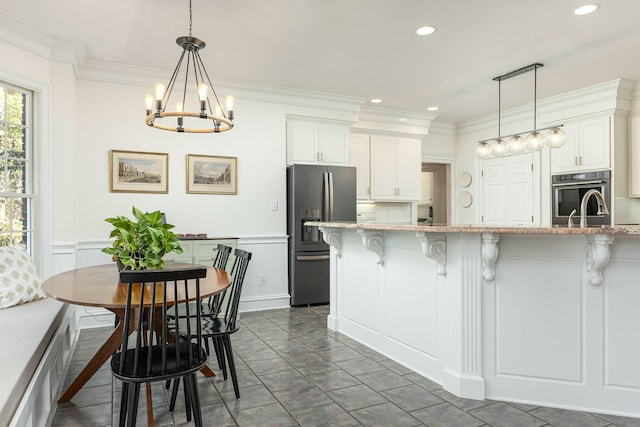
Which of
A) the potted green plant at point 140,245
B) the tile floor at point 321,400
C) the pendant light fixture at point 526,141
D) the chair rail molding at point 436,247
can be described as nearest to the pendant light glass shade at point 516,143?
the pendant light fixture at point 526,141

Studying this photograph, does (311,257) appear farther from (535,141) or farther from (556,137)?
(556,137)

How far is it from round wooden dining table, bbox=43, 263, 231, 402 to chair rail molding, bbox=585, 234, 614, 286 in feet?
6.58

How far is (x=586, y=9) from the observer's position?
3.05 meters

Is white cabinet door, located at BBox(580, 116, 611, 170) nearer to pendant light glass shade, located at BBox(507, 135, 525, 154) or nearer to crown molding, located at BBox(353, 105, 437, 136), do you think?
pendant light glass shade, located at BBox(507, 135, 525, 154)

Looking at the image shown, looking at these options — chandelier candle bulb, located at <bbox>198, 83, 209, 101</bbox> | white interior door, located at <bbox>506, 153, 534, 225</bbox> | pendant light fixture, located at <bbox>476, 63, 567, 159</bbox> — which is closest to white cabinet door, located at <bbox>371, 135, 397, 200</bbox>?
white interior door, located at <bbox>506, 153, 534, 225</bbox>

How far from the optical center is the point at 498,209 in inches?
250

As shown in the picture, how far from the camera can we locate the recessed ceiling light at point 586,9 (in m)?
3.00

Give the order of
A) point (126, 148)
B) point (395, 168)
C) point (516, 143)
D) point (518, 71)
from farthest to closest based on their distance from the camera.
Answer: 1. point (395, 168)
2. point (518, 71)
3. point (126, 148)
4. point (516, 143)

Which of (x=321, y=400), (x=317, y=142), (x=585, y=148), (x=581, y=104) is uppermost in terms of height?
(x=581, y=104)

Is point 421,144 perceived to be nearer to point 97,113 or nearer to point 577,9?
point 577,9

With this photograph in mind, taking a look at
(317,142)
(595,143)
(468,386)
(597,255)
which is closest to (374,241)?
(468,386)

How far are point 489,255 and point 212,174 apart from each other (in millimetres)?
3252

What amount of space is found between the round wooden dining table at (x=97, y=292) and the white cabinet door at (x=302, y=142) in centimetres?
256

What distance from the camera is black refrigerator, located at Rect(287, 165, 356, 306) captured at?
16.1 ft
